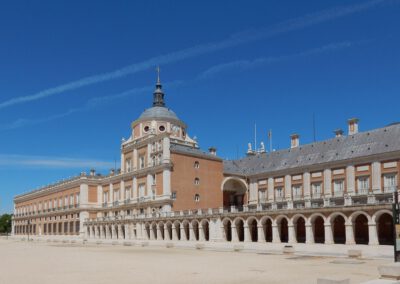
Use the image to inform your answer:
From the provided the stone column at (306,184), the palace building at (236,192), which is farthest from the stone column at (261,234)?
the stone column at (306,184)

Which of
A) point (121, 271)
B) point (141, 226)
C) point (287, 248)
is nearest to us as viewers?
point (121, 271)

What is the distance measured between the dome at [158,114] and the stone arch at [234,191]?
17.1 m

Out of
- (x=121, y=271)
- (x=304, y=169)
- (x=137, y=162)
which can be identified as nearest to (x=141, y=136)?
(x=137, y=162)

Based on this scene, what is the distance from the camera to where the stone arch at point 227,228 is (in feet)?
188

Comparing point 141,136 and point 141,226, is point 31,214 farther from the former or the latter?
point 141,226

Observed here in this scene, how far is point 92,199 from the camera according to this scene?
90750 mm

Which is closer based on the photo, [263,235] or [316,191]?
[263,235]

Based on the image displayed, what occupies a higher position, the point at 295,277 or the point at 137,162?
the point at 137,162

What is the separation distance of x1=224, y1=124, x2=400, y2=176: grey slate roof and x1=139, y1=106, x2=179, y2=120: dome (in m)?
13.8

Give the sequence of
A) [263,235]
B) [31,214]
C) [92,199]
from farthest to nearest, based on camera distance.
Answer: [31,214], [92,199], [263,235]

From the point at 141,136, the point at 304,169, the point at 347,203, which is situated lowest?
the point at 347,203

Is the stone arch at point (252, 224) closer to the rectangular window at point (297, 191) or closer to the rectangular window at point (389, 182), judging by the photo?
the rectangular window at point (297, 191)

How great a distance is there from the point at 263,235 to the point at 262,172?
18672 mm

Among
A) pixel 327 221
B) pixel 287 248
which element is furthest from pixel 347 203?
pixel 287 248
